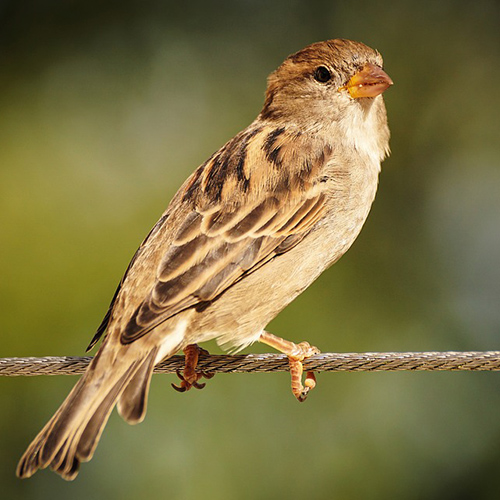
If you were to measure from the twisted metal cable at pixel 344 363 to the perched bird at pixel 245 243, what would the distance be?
0.14 metres

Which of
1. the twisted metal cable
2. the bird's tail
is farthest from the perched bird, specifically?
the twisted metal cable

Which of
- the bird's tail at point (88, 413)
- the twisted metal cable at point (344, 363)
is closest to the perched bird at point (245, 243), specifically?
the bird's tail at point (88, 413)

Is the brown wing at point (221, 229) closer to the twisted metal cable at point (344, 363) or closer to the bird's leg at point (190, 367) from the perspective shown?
the twisted metal cable at point (344, 363)

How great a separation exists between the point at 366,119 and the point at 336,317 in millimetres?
2225

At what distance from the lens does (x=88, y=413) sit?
390 cm

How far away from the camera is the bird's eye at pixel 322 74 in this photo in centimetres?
525

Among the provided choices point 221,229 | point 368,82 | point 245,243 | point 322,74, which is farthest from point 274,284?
point 322,74

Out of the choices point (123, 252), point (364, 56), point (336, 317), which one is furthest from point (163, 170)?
point (364, 56)

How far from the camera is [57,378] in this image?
6.77 meters

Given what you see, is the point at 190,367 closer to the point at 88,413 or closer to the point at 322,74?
the point at 88,413

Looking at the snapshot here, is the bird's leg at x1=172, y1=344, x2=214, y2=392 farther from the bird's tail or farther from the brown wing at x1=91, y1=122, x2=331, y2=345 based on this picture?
the bird's tail

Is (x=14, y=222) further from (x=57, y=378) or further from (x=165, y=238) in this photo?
(x=165, y=238)

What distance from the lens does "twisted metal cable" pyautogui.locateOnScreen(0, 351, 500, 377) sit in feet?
12.3

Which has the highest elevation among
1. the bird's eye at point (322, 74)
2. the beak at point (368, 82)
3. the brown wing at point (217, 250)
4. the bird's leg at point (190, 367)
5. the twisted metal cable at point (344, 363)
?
the bird's eye at point (322, 74)
